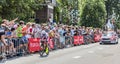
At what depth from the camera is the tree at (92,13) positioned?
6072 cm

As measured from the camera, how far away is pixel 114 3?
8769 centimetres

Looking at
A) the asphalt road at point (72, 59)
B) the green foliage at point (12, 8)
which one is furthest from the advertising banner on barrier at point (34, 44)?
the green foliage at point (12, 8)

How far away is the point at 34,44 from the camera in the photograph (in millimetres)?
21562

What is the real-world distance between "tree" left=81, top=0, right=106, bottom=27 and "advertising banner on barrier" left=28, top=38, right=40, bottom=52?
3922 centimetres

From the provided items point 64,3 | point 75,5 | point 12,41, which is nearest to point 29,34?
point 12,41

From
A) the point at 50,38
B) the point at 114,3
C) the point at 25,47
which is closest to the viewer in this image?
the point at 25,47

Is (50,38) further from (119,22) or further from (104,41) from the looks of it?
(119,22)

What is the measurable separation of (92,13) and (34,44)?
1589 inches

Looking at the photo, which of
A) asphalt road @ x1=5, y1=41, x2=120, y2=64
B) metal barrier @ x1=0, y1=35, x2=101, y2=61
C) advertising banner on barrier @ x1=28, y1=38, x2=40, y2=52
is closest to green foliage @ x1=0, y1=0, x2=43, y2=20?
metal barrier @ x1=0, y1=35, x2=101, y2=61

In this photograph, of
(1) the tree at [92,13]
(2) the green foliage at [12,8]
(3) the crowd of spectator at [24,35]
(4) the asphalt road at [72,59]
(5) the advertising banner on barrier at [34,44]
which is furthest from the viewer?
(1) the tree at [92,13]

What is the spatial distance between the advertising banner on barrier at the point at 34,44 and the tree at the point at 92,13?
3922cm

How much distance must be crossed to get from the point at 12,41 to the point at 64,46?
9794 mm

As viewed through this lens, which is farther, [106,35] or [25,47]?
[106,35]

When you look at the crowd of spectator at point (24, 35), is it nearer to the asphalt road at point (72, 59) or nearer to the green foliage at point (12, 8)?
the asphalt road at point (72, 59)
